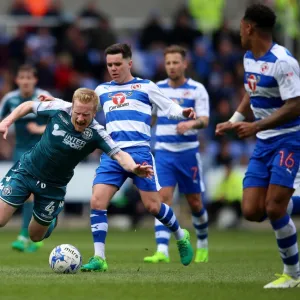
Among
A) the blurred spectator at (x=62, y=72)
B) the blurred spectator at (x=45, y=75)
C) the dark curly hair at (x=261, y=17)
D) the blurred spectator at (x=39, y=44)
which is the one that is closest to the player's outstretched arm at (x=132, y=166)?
the dark curly hair at (x=261, y=17)

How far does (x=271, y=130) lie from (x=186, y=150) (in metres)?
4.33

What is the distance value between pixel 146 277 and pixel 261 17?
9.37 feet

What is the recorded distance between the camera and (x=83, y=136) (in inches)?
395

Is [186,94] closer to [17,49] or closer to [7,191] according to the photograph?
[7,191]

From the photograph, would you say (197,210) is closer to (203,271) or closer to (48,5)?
(203,271)

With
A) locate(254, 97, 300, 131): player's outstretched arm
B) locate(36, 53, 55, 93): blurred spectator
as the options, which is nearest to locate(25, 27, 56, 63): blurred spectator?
locate(36, 53, 55, 93): blurred spectator

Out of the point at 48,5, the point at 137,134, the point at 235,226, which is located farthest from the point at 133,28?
the point at 137,134

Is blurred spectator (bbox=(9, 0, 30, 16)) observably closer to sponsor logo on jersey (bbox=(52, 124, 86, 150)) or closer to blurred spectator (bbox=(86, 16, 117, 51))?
blurred spectator (bbox=(86, 16, 117, 51))

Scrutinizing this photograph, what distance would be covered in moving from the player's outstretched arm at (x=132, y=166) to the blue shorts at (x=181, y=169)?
3.43 meters

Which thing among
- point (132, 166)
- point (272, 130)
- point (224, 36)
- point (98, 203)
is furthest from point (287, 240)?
point (224, 36)

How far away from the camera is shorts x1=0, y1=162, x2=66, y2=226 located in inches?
412

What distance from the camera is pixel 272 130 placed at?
361 inches

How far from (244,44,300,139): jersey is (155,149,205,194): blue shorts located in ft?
13.4

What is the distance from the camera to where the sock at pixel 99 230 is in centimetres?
1067
